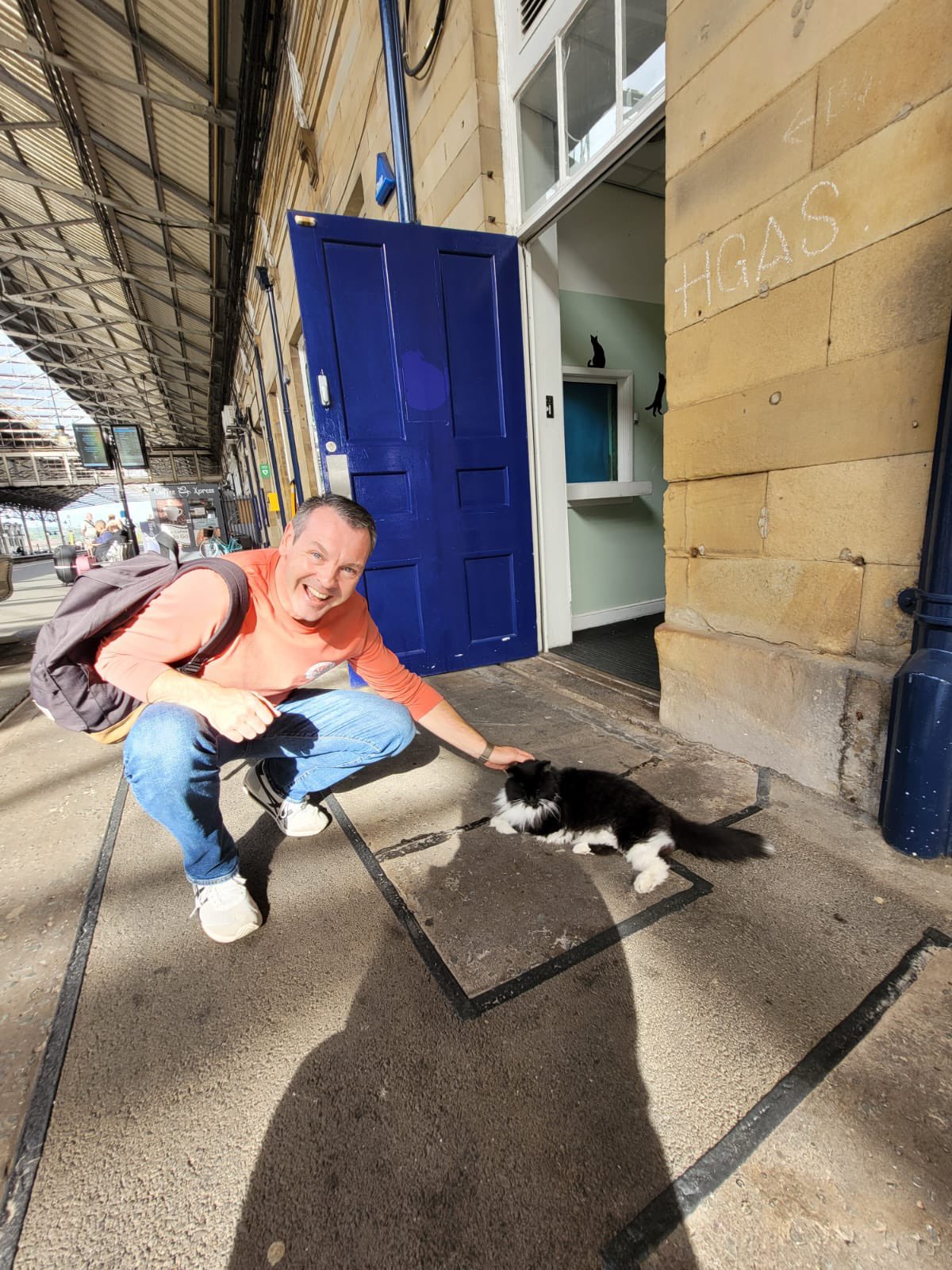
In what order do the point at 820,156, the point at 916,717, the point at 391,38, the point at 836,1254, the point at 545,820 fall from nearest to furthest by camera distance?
the point at 836,1254, the point at 916,717, the point at 820,156, the point at 545,820, the point at 391,38

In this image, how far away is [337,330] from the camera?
3.30 meters

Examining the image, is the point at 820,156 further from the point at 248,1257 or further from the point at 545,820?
the point at 248,1257

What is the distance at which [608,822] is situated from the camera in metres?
1.81

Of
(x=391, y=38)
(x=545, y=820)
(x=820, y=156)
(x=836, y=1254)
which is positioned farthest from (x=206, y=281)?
(x=836, y=1254)

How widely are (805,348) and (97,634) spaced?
2589mm

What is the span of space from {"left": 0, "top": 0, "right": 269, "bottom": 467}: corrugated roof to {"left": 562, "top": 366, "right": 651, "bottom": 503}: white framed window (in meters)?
5.28

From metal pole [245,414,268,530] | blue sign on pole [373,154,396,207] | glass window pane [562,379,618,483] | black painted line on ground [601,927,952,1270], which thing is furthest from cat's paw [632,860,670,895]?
metal pole [245,414,268,530]

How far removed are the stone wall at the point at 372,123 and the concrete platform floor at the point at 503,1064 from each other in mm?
4371

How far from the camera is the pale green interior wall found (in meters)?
4.63

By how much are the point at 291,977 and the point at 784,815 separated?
180 centimetres

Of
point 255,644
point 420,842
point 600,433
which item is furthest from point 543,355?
point 420,842

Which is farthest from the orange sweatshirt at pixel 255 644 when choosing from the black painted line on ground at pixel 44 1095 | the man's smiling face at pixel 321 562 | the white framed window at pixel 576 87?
the white framed window at pixel 576 87

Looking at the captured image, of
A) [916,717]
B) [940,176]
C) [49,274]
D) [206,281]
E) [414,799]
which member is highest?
[49,274]

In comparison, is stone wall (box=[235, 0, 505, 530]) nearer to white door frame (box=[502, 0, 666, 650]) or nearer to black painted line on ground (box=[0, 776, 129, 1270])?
white door frame (box=[502, 0, 666, 650])
